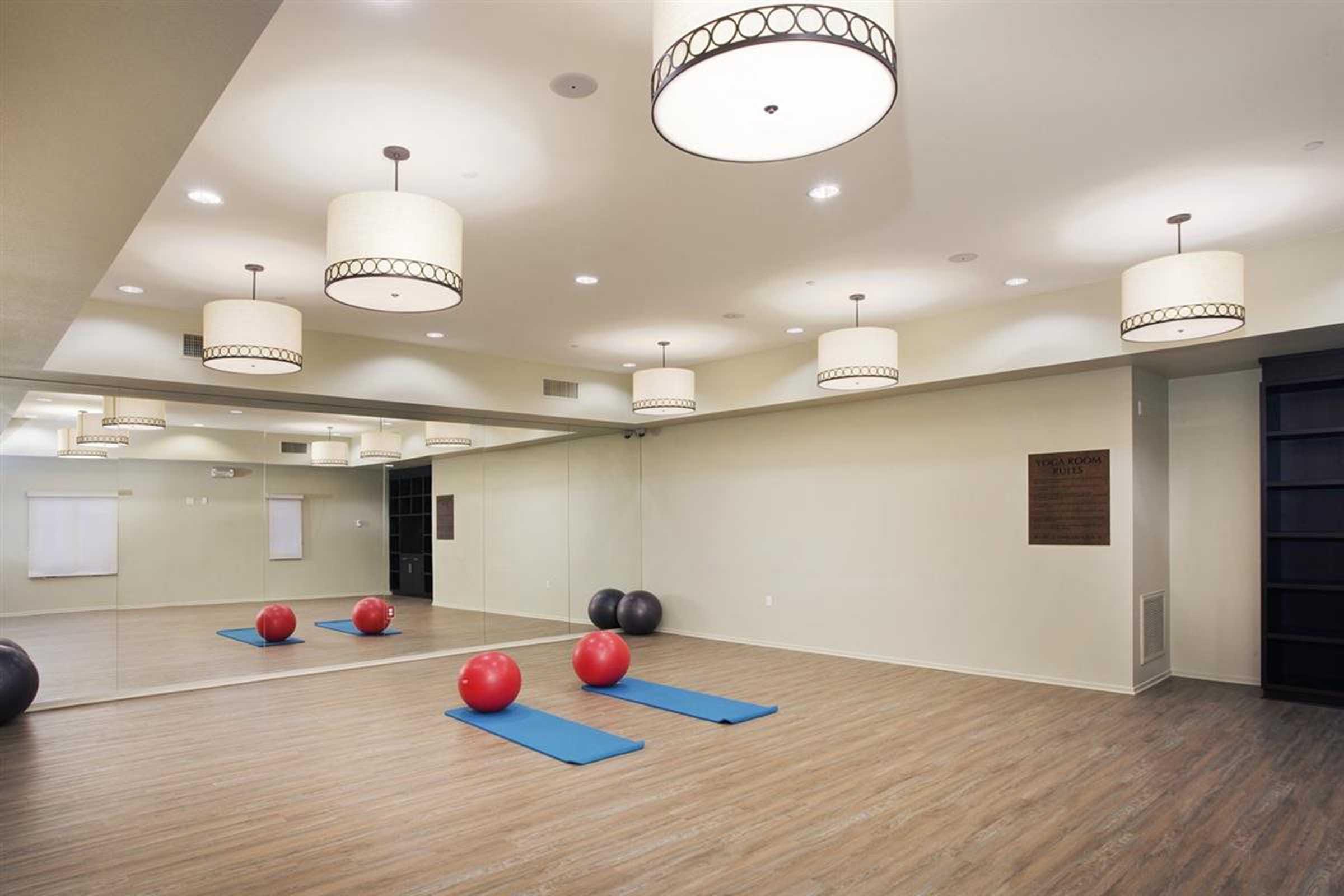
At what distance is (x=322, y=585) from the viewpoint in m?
8.20

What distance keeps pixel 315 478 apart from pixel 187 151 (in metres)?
4.74

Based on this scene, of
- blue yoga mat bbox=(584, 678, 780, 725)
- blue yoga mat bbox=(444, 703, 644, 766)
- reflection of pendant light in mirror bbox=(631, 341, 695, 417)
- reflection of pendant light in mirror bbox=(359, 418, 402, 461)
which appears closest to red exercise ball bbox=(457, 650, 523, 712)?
blue yoga mat bbox=(444, 703, 644, 766)

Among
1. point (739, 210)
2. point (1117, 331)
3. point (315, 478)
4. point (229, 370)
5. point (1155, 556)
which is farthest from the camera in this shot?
point (315, 478)

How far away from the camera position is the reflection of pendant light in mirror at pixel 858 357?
619 cm

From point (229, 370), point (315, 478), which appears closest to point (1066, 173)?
point (229, 370)

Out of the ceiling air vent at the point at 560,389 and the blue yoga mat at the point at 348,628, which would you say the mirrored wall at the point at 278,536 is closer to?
the blue yoga mat at the point at 348,628

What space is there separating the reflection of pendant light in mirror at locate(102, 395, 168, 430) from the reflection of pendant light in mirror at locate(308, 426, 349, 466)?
1.39 meters

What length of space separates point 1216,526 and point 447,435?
24.9ft

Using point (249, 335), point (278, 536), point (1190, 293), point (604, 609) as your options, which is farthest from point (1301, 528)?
point (278, 536)

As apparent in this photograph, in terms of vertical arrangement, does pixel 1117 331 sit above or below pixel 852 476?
above

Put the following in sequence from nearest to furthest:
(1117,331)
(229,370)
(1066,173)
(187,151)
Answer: (187,151) < (1066,173) < (229,370) < (1117,331)

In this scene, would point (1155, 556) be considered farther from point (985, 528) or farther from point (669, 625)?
point (669, 625)

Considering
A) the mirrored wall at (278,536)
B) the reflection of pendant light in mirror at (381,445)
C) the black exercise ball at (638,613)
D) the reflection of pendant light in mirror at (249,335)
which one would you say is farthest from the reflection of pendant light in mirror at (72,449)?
the black exercise ball at (638,613)

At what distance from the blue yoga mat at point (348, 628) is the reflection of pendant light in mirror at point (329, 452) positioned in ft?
5.46
